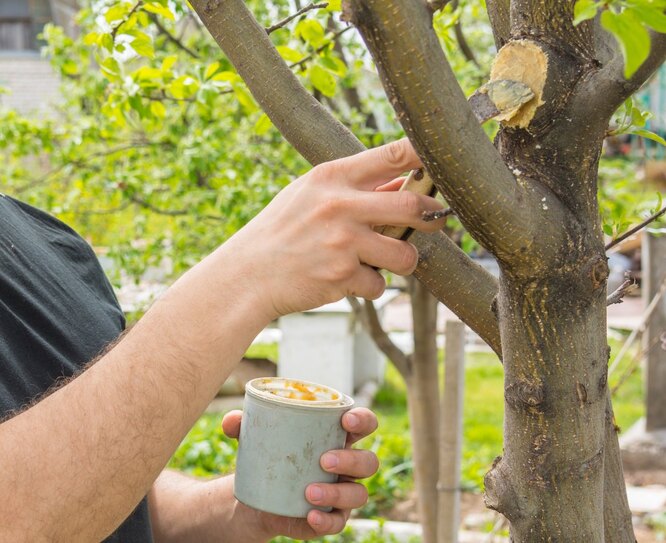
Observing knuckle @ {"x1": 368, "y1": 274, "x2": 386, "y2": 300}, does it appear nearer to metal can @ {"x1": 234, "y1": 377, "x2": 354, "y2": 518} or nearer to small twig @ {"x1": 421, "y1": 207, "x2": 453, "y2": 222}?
small twig @ {"x1": 421, "y1": 207, "x2": 453, "y2": 222}

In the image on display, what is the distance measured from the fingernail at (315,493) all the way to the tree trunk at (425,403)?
217 centimetres

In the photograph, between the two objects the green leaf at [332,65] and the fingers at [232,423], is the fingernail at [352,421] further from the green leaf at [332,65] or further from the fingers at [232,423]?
the green leaf at [332,65]

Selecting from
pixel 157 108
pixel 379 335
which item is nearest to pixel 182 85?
pixel 157 108

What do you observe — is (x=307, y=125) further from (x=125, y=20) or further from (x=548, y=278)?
(x=125, y=20)

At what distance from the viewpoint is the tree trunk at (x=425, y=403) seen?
3680mm

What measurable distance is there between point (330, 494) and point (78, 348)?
2.08 ft

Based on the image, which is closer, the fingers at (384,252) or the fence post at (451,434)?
the fingers at (384,252)

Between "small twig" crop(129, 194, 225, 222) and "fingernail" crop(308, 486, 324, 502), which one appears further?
"small twig" crop(129, 194, 225, 222)

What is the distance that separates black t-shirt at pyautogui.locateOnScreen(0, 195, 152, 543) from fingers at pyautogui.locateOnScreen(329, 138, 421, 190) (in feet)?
2.48

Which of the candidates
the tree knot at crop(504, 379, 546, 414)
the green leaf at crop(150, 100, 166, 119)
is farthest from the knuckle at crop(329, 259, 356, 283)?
the green leaf at crop(150, 100, 166, 119)

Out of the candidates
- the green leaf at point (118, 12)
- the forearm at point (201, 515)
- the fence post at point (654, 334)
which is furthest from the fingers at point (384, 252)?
the fence post at point (654, 334)

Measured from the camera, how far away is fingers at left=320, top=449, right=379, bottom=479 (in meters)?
1.46

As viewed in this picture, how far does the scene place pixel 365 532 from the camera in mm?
4730

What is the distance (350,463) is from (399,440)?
15.6 feet
